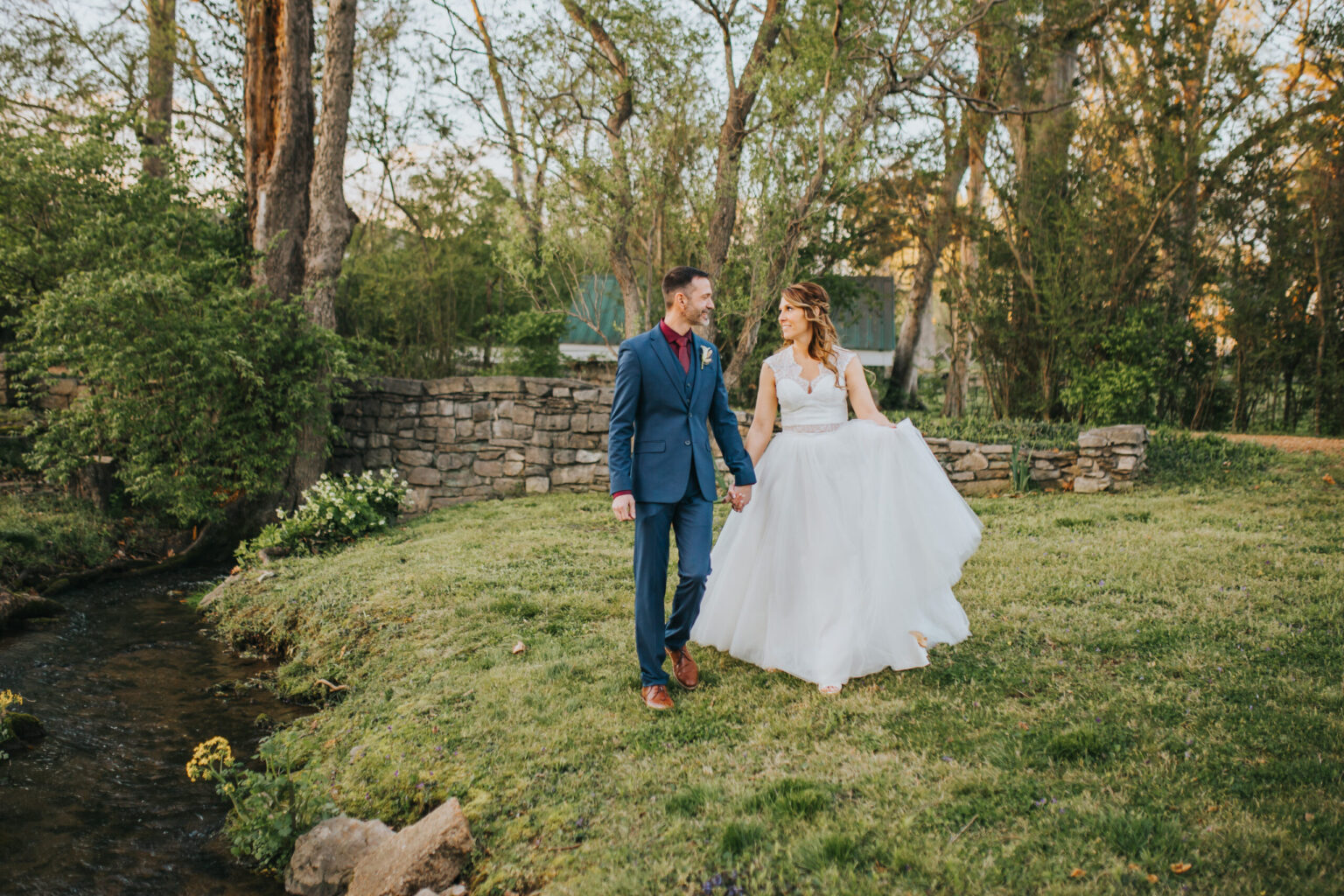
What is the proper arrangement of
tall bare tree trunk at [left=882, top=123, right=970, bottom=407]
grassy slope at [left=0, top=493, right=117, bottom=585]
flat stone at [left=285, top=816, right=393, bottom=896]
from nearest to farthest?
flat stone at [left=285, top=816, right=393, bottom=896], grassy slope at [left=0, top=493, right=117, bottom=585], tall bare tree trunk at [left=882, top=123, right=970, bottom=407]

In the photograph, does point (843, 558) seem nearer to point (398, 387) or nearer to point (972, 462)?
point (972, 462)

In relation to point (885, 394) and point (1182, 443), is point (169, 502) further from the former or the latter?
point (885, 394)

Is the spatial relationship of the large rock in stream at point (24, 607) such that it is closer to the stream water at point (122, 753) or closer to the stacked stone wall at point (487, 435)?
the stream water at point (122, 753)

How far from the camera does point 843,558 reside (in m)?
4.06

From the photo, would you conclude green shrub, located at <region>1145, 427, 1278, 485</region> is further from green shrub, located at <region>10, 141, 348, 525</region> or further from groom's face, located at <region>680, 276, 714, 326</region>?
green shrub, located at <region>10, 141, 348, 525</region>

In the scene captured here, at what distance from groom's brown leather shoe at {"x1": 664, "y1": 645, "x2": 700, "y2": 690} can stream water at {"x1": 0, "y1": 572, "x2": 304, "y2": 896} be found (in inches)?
78.0

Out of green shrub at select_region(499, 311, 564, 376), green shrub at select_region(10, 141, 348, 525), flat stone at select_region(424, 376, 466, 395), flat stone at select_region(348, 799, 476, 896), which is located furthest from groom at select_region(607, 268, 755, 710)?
green shrub at select_region(499, 311, 564, 376)

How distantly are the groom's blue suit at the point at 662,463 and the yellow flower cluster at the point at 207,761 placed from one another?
6.76ft

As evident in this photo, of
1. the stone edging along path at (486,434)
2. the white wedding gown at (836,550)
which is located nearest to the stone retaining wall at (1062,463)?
the stone edging along path at (486,434)

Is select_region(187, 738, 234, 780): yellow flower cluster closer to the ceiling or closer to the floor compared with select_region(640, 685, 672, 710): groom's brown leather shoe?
closer to the floor

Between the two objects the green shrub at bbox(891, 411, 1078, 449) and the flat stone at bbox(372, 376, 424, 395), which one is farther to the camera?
the flat stone at bbox(372, 376, 424, 395)

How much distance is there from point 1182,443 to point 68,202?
536 inches

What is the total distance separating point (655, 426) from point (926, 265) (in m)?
14.2

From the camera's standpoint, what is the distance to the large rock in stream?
264 inches
